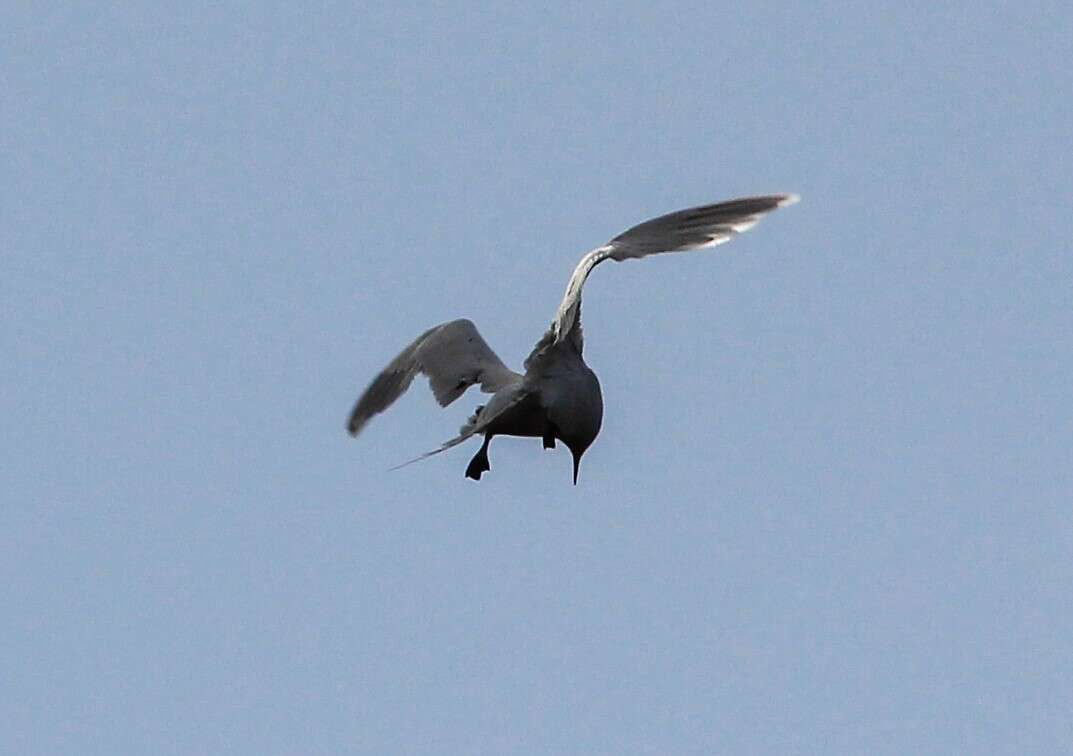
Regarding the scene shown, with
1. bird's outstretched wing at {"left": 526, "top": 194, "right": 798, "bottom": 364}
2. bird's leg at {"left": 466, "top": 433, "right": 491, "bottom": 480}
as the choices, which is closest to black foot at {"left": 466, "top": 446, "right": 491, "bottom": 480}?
bird's leg at {"left": 466, "top": 433, "right": 491, "bottom": 480}

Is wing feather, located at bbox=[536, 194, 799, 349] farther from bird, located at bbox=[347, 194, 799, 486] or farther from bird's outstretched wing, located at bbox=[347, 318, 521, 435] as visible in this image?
bird's outstretched wing, located at bbox=[347, 318, 521, 435]

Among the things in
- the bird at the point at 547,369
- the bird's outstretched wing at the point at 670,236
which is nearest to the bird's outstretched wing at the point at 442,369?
the bird at the point at 547,369

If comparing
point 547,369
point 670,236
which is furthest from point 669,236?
point 547,369

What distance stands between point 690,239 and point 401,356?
3394 millimetres

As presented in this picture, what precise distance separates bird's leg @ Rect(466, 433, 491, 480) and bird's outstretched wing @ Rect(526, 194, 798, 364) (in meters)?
1.21

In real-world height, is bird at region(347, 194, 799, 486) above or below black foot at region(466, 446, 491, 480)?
above

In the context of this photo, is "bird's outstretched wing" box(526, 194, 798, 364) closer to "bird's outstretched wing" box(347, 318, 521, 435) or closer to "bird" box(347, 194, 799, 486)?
"bird" box(347, 194, 799, 486)

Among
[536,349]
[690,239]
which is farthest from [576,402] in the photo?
[690,239]

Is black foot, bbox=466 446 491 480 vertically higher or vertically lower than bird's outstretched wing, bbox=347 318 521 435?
lower

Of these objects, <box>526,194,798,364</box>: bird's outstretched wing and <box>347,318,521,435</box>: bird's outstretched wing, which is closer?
<box>526,194,798,364</box>: bird's outstretched wing

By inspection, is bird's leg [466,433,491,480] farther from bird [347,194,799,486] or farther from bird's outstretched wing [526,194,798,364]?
bird's outstretched wing [526,194,798,364]

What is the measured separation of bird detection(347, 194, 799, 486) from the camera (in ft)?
72.2

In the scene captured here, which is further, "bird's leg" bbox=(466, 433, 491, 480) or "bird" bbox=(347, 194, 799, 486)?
"bird's leg" bbox=(466, 433, 491, 480)

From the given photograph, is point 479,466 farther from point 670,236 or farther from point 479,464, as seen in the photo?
point 670,236
